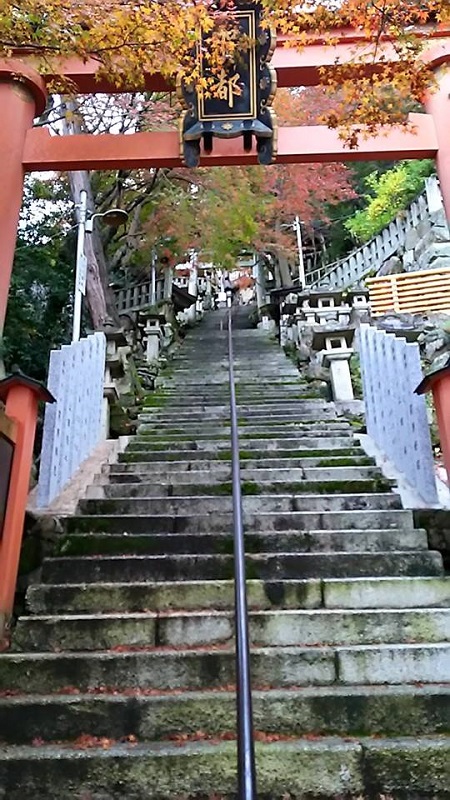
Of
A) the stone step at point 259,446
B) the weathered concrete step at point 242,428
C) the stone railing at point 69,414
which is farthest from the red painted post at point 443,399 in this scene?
the stone railing at point 69,414

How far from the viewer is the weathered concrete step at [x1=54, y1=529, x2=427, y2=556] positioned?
3.74 meters

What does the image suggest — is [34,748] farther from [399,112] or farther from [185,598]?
[399,112]

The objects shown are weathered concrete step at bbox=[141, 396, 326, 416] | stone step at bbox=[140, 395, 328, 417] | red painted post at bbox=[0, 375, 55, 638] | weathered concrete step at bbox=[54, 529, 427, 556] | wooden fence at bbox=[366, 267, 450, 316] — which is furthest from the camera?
wooden fence at bbox=[366, 267, 450, 316]

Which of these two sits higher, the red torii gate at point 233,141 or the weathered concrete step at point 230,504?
the red torii gate at point 233,141

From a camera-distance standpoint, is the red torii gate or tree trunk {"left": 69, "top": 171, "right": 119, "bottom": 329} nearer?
the red torii gate

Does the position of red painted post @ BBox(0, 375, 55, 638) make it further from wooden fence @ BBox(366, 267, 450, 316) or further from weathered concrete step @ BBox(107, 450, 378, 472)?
wooden fence @ BBox(366, 267, 450, 316)

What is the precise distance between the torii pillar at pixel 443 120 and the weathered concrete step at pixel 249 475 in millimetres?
2476

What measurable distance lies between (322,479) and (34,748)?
2957mm

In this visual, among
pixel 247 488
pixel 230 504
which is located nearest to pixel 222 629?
pixel 230 504

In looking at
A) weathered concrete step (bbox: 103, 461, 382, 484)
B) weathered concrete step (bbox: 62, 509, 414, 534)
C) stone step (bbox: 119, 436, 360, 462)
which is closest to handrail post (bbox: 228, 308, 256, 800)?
weathered concrete step (bbox: 62, 509, 414, 534)

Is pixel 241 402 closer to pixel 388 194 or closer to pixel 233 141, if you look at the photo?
pixel 233 141

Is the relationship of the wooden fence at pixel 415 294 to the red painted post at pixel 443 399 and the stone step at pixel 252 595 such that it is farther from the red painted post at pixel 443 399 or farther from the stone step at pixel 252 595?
the stone step at pixel 252 595

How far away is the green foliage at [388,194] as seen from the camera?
17500mm

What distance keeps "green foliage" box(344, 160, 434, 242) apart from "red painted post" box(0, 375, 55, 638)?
1658cm
